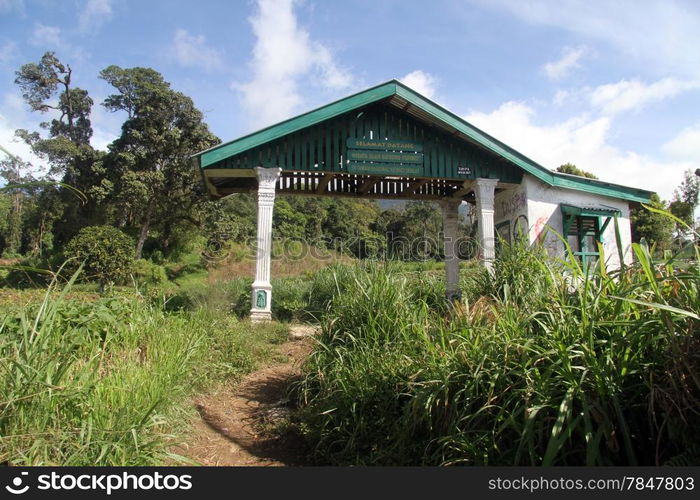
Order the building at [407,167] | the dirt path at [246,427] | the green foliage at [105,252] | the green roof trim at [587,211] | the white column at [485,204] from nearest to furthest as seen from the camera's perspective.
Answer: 1. the dirt path at [246,427]
2. the building at [407,167]
3. the green roof trim at [587,211]
4. the white column at [485,204]
5. the green foliage at [105,252]

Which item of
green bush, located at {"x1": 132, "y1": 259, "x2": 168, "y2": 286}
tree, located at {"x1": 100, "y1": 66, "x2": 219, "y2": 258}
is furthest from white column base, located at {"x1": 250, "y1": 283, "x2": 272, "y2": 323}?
tree, located at {"x1": 100, "y1": 66, "x2": 219, "y2": 258}

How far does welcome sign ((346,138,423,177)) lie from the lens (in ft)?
27.2

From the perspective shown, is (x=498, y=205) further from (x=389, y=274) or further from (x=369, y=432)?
(x=369, y=432)

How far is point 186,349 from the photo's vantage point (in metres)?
4.28

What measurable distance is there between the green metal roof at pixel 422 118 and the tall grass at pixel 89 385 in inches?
167

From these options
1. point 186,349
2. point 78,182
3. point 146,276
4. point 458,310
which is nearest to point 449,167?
point 458,310

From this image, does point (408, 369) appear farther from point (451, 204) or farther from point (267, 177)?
point (451, 204)

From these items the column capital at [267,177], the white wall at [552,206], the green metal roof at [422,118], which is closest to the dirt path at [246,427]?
the column capital at [267,177]

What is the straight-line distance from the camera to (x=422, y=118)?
8.59 metres

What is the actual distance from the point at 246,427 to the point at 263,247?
4.31 meters

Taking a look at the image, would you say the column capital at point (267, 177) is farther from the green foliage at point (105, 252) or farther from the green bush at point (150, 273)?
the green bush at point (150, 273)

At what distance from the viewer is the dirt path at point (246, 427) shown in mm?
3412

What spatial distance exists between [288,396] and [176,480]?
7.71 feet

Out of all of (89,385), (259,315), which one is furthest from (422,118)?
(89,385)
